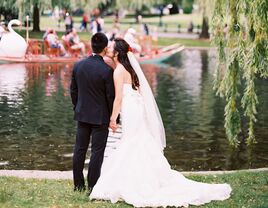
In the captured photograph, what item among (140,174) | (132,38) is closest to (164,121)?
(140,174)

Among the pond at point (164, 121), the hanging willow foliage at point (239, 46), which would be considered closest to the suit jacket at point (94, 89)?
the hanging willow foliage at point (239, 46)

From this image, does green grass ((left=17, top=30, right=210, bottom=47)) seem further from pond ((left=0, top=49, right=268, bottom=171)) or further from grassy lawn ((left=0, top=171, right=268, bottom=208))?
grassy lawn ((left=0, top=171, right=268, bottom=208))

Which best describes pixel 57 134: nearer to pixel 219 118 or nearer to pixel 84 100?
pixel 219 118

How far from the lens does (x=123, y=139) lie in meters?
8.36

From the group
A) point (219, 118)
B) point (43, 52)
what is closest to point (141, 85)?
point (219, 118)

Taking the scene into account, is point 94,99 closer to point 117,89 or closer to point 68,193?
point 117,89

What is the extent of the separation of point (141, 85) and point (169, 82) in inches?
636

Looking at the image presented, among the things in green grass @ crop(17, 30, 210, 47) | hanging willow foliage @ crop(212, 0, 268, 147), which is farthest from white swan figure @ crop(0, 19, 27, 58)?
hanging willow foliage @ crop(212, 0, 268, 147)

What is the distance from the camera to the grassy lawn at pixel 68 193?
7.76 meters

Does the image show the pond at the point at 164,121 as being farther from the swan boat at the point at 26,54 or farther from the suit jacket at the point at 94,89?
the suit jacket at the point at 94,89

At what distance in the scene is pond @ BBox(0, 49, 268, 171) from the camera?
12.3m

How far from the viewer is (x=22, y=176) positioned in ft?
31.6

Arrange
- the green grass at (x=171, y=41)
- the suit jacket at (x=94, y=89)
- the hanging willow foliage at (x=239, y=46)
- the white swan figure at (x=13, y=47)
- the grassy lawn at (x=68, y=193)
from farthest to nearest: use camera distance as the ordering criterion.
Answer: the green grass at (x=171, y=41) < the white swan figure at (x=13, y=47) < the hanging willow foliage at (x=239, y=46) < the suit jacket at (x=94, y=89) < the grassy lawn at (x=68, y=193)

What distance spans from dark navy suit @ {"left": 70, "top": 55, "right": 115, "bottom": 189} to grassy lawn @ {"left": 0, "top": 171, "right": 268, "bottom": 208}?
477 mm
